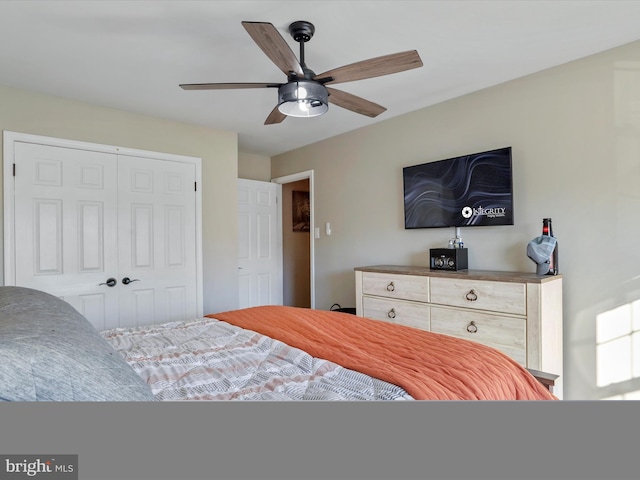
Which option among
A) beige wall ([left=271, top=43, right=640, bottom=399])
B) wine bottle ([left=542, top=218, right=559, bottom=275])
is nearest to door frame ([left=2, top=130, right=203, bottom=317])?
beige wall ([left=271, top=43, right=640, bottom=399])

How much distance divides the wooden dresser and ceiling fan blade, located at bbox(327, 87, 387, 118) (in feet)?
3.90

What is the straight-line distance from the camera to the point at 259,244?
14.1 ft

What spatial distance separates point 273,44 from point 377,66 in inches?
19.5

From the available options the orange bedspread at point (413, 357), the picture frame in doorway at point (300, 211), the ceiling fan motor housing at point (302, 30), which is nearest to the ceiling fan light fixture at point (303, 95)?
the ceiling fan motor housing at point (302, 30)

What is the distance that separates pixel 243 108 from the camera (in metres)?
2.95

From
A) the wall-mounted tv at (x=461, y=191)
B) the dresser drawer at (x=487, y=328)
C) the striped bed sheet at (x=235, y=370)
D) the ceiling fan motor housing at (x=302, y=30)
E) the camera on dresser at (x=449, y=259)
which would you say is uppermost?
the ceiling fan motor housing at (x=302, y=30)

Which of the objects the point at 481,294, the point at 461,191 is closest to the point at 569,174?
the point at 461,191

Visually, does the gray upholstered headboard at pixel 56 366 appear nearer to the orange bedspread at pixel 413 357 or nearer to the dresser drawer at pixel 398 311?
the orange bedspread at pixel 413 357

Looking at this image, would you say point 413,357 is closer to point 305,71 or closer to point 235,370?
point 235,370

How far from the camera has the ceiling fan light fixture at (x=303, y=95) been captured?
5.56ft
